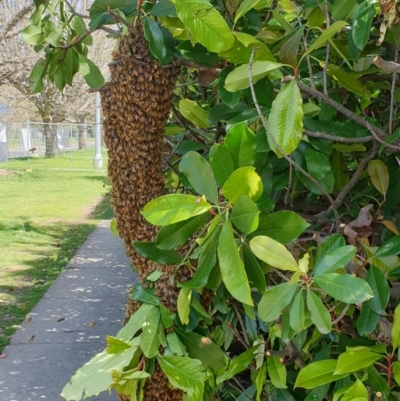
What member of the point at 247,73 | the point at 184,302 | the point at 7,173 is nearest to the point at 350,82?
the point at 247,73

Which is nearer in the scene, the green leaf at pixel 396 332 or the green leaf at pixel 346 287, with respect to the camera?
the green leaf at pixel 346 287

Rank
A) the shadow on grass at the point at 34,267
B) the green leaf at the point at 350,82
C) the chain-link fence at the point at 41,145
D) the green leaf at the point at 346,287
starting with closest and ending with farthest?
the green leaf at the point at 346,287
the green leaf at the point at 350,82
the shadow on grass at the point at 34,267
the chain-link fence at the point at 41,145

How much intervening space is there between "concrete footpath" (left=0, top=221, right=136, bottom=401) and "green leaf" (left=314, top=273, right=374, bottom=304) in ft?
9.63

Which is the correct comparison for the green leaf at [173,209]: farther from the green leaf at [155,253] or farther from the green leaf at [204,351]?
the green leaf at [204,351]

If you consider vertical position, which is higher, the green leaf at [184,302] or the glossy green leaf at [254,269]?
the glossy green leaf at [254,269]

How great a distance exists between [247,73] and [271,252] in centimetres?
33

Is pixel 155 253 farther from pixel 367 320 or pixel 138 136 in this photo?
pixel 367 320

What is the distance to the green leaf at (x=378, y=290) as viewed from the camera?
943mm

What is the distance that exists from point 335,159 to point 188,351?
0.61m

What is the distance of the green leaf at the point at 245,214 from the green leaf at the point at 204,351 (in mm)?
535

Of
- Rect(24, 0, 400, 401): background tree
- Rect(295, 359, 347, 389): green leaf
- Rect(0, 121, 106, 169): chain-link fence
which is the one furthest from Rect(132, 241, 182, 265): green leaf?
Rect(0, 121, 106, 169): chain-link fence

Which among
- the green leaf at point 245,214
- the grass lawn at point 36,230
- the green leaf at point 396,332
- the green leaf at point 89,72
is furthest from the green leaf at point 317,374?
the grass lawn at point 36,230

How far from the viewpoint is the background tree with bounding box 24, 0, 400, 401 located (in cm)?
90

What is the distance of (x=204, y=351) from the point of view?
1.32m
